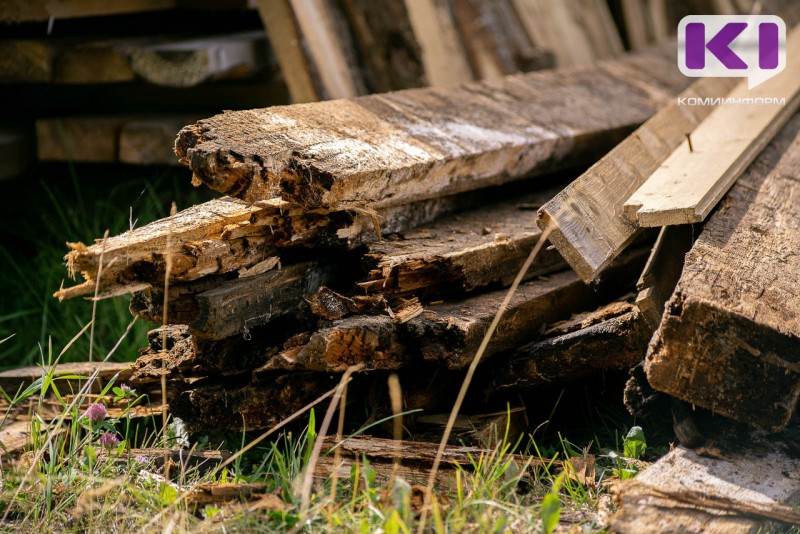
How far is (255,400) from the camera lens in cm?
237

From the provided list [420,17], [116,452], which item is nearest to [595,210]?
[116,452]

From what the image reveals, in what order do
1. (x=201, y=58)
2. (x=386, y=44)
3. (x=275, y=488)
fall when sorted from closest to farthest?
1. (x=275, y=488)
2. (x=201, y=58)
3. (x=386, y=44)

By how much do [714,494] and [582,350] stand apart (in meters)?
0.57

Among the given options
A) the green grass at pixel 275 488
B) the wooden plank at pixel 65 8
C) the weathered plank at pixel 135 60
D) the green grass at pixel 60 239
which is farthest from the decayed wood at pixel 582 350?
the wooden plank at pixel 65 8

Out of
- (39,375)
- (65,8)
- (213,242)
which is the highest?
(65,8)

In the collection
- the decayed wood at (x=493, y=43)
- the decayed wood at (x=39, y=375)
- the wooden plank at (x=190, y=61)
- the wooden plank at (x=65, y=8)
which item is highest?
the wooden plank at (x=65, y=8)

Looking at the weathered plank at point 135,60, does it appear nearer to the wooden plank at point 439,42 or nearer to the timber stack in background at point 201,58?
the timber stack in background at point 201,58

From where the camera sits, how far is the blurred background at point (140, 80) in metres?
3.52

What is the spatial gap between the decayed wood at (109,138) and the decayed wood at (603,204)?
6.62 feet

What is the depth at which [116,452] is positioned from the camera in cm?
233

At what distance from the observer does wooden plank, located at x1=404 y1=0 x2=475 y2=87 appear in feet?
13.3

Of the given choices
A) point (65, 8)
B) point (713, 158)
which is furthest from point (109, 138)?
point (713, 158)

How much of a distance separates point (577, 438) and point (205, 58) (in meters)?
2.11

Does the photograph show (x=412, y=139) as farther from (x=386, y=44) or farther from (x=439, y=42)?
(x=439, y=42)
